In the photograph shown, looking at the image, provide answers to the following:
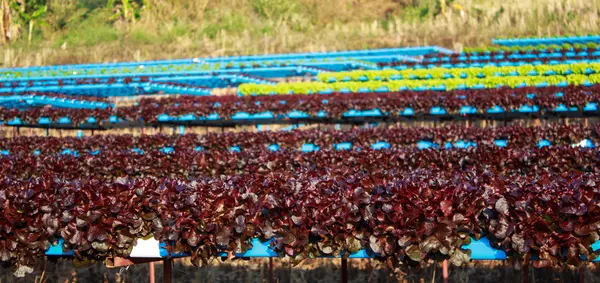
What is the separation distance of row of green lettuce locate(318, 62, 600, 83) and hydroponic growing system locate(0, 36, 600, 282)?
3.28 ft

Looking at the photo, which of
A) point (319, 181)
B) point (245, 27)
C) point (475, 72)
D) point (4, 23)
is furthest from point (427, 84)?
point (4, 23)

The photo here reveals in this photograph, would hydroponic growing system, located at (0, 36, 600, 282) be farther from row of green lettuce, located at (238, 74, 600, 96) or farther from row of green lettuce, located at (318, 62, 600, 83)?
row of green lettuce, located at (318, 62, 600, 83)

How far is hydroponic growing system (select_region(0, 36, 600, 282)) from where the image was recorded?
4.95 metres

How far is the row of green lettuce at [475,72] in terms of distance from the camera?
21.7 meters

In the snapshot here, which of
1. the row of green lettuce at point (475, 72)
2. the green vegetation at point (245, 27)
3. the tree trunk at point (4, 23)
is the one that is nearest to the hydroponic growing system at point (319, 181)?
the row of green lettuce at point (475, 72)

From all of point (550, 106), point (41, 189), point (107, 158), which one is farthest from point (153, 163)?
point (550, 106)

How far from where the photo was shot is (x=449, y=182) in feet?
18.0

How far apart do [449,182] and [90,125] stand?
14.5 meters

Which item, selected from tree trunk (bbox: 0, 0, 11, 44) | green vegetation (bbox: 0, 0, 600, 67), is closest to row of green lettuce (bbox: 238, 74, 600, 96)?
green vegetation (bbox: 0, 0, 600, 67)

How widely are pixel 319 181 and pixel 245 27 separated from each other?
113 ft

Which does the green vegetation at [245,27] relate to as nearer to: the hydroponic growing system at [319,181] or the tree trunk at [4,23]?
the tree trunk at [4,23]

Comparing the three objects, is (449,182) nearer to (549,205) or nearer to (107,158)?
(549,205)

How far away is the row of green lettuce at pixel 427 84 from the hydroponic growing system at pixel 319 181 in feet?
0.28

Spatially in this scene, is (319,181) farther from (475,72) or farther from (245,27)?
(245,27)
